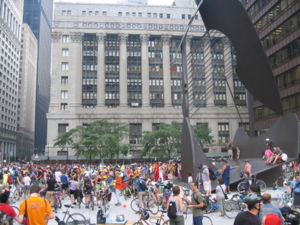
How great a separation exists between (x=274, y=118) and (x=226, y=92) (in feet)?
106

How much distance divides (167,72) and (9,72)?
60329 millimetres

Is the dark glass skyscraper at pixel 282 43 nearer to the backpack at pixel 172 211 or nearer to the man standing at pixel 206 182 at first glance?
the man standing at pixel 206 182

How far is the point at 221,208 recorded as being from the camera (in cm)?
1304

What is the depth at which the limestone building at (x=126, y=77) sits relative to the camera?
75.6m

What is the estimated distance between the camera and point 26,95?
13275 centimetres

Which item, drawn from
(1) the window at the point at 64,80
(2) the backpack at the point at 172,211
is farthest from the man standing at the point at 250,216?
(1) the window at the point at 64,80

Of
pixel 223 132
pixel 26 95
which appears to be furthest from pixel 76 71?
pixel 26 95

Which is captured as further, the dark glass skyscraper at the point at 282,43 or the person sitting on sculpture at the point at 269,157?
the dark glass skyscraper at the point at 282,43

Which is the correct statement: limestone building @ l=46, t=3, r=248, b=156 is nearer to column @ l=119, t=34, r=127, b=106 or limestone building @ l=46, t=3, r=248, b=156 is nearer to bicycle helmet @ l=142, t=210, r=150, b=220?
column @ l=119, t=34, r=127, b=106

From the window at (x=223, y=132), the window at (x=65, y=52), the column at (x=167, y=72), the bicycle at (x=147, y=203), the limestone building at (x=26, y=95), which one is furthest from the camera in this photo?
the limestone building at (x=26, y=95)

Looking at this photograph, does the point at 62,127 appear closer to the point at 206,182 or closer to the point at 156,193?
the point at 156,193

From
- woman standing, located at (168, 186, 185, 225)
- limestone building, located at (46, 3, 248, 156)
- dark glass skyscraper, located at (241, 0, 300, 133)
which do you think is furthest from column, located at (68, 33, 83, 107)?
woman standing, located at (168, 186, 185, 225)

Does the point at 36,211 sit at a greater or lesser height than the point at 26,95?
lesser

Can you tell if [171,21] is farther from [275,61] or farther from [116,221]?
[116,221]
